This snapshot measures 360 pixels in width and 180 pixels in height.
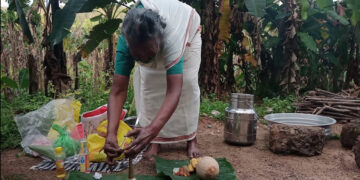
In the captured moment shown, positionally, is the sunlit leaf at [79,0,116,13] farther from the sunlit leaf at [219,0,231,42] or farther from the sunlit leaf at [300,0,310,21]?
the sunlit leaf at [300,0,310,21]

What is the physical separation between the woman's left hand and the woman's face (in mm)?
412

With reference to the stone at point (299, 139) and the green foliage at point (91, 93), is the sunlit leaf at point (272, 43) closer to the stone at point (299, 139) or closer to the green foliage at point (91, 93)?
the green foliage at point (91, 93)

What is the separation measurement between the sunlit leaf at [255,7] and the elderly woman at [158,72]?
1719 mm

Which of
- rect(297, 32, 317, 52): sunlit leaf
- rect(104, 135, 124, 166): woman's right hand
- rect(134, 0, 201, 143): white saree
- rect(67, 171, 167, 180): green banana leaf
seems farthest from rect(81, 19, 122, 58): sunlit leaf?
rect(297, 32, 317, 52): sunlit leaf

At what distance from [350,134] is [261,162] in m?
0.99

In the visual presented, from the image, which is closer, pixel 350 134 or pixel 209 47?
pixel 350 134

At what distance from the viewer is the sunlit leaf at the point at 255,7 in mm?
4441

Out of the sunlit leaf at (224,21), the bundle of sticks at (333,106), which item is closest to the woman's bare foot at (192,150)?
the bundle of sticks at (333,106)

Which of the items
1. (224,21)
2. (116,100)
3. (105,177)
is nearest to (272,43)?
(224,21)

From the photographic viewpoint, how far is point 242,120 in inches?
135

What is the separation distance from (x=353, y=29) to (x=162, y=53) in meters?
5.03

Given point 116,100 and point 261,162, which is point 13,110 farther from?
point 261,162

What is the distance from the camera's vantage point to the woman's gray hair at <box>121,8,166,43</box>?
1.87 m

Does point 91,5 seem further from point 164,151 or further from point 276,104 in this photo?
point 276,104
